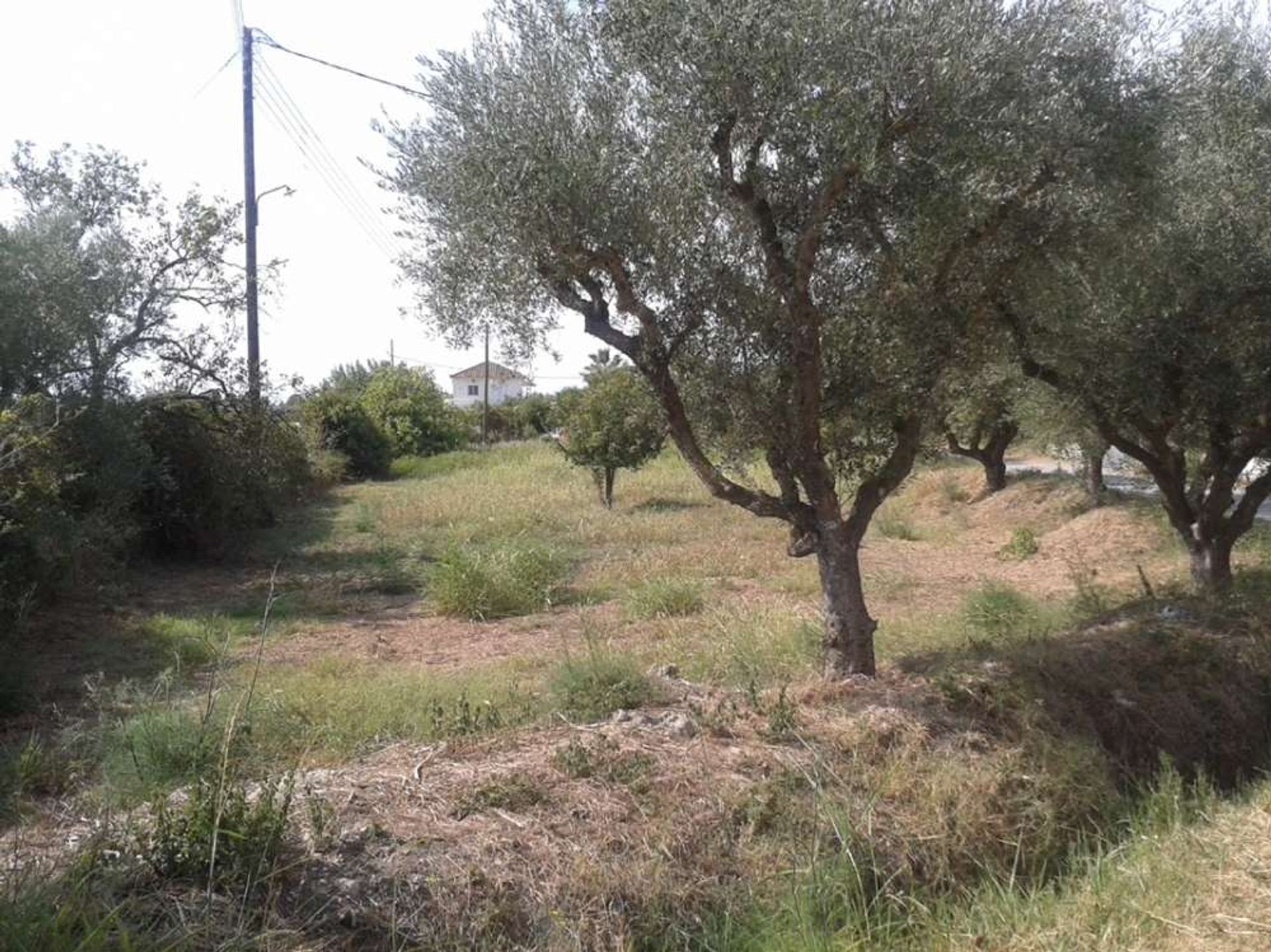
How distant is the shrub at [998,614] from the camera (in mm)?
9977

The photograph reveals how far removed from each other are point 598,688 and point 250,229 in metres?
14.9

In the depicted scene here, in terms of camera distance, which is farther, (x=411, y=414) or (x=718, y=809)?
(x=411, y=414)

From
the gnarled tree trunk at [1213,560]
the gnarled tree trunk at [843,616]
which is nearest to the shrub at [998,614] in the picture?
the gnarled tree trunk at [1213,560]

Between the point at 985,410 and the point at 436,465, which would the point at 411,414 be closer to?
the point at 436,465

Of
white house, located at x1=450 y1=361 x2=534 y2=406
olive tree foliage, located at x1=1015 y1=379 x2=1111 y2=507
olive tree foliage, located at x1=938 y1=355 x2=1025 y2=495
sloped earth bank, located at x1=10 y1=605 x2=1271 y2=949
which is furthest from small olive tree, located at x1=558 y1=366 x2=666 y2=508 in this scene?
white house, located at x1=450 y1=361 x2=534 y2=406

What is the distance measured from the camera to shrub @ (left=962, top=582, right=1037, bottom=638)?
9977 mm

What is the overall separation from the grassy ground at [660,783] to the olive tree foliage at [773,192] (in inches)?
60.9

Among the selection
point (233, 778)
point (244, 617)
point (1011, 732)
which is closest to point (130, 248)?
point (244, 617)

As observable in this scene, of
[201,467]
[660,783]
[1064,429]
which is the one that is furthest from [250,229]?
[660,783]

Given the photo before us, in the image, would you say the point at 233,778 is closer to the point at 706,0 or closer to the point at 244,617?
the point at 706,0

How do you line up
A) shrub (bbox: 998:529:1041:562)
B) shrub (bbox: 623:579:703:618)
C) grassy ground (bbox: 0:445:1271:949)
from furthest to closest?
shrub (bbox: 998:529:1041:562)
shrub (bbox: 623:579:703:618)
grassy ground (bbox: 0:445:1271:949)

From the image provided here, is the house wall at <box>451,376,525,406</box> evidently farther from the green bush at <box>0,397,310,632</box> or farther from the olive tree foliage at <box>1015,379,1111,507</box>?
the olive tree foliage at <box>1015,379,1111,507</box>

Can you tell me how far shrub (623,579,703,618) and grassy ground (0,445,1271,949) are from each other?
2.0 inches

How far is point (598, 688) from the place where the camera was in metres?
7.04
